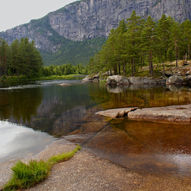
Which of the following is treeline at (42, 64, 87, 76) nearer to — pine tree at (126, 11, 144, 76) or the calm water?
pine tree at (126, 11, 144, 76)

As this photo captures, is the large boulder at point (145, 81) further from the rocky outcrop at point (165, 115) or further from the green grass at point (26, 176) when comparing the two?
the green grass at point (26, 176)

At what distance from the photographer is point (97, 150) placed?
914cm

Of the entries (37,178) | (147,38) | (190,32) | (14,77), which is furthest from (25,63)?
(37,178)

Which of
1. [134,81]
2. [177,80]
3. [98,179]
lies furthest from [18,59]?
[98,179]

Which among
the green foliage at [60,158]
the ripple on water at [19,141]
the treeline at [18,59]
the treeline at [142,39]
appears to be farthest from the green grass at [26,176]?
the treeline at [18,59]

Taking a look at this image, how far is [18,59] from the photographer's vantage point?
89000 mm

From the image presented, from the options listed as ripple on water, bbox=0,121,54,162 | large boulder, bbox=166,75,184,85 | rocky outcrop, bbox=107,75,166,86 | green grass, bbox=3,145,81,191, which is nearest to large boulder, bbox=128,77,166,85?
rocky outcrop, bbox=107,75,166,86

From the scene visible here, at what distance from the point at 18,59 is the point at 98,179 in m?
96.7

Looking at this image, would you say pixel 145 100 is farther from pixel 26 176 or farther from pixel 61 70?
pixel 61 70

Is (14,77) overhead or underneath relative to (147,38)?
underneath

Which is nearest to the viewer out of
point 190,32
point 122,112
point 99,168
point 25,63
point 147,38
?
point 99,168

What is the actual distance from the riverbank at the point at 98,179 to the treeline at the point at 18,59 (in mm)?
91096

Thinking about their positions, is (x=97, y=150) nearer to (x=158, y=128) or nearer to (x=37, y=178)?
(x=37, y=178)

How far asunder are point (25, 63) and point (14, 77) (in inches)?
495
